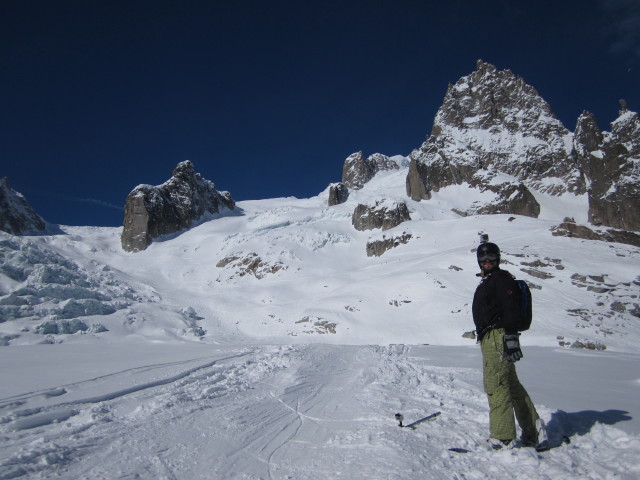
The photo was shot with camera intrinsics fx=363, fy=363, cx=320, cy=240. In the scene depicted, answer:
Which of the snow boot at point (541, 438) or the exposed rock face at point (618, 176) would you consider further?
the exposed rock face at point (618, 176)

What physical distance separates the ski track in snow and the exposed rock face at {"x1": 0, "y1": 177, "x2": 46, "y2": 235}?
3480 inches

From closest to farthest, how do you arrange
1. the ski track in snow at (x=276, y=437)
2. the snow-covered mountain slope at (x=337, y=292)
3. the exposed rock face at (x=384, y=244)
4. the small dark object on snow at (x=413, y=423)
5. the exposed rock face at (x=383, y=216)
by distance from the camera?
the ski track in snow at (x=276, y=437) < the small dark object on snow at (x=413, y=423) < the snow-covered mountain slope at (x=337, y=292) < the exposed rock face at (x=384, y=244) < the exposed rock face at (x=383, y=216)

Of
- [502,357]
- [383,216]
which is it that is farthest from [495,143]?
[502,357]

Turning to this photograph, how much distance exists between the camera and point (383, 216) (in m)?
68.2

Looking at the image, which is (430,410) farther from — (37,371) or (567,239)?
(567,239)

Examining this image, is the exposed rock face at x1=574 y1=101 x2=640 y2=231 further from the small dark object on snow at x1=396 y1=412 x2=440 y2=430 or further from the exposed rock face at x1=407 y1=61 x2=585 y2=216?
the small dark object on snow at x1=396 y1=412 x2=440 y2=430

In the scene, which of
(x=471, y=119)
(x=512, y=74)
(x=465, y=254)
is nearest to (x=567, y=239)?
(x=465, y=254)

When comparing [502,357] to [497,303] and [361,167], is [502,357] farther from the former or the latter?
[361,167]

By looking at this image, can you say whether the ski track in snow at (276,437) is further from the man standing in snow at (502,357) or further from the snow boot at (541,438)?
the man standing in snow at (502,357)

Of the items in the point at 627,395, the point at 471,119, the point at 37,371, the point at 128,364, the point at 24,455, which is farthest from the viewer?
the point at 471,119

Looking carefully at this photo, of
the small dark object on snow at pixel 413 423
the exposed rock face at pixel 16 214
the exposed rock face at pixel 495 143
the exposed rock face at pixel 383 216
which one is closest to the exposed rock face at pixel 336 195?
the exposed rock face at pixel 495 143

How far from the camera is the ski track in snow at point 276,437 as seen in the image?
336 cm

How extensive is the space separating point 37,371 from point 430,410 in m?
8.28

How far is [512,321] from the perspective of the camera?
13.4ft
